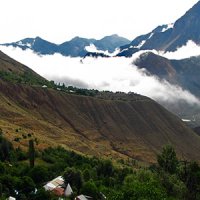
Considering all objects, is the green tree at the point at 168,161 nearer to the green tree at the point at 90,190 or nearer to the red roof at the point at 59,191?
the green tree at the point at 90,190

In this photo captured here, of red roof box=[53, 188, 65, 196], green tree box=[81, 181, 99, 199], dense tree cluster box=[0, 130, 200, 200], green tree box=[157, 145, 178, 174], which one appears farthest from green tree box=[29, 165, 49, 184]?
green tree box=[157, 145, 178, 174]

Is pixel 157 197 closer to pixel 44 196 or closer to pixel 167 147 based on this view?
pixel 44 196

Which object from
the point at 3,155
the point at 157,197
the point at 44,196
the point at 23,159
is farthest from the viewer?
the point at 23,159

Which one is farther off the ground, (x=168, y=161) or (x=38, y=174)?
(x=168, y=161)

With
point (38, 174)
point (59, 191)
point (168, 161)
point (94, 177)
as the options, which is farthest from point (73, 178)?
point (168, 161)

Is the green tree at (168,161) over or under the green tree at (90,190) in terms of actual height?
over

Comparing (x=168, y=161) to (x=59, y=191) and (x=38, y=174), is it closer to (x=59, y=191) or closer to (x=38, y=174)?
(x=59, y=191)

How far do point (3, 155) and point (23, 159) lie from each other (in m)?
13.0

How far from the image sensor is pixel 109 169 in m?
186

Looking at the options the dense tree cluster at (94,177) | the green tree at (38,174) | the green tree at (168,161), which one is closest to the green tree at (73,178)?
the dense tree cluster at (94,177)

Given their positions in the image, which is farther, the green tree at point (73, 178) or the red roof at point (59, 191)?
the green tree at point (73, 178)

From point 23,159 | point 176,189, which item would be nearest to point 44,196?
point 176,189

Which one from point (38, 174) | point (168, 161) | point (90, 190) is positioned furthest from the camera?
point (38, 174)

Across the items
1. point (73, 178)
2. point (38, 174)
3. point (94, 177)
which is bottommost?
point (94, 177)
